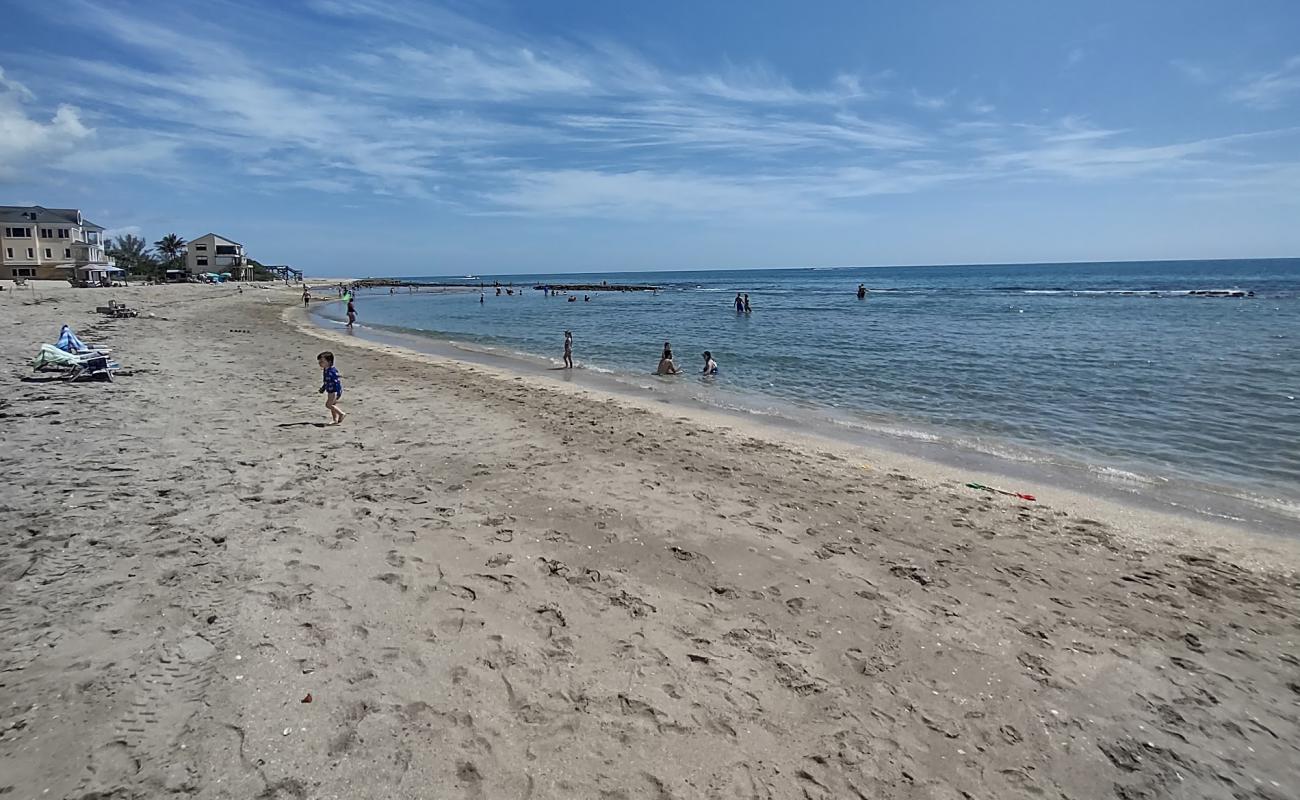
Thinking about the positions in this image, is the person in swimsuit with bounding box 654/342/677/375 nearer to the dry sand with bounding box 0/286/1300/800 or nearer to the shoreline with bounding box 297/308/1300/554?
the shoreline with bounding box 297/308/1300/554

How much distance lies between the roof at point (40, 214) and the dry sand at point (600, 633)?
81896 mm

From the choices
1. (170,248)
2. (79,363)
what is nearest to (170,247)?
(170,248)

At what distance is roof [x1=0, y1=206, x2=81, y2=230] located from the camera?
6481 centimetres

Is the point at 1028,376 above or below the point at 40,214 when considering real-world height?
below

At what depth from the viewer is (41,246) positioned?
67125mm

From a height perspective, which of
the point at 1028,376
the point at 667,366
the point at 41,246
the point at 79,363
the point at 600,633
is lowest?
the point at 600,633

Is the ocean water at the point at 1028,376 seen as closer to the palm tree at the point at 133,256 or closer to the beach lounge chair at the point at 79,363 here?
the beach lounge chair at the point at 79,363

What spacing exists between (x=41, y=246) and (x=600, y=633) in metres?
91.6

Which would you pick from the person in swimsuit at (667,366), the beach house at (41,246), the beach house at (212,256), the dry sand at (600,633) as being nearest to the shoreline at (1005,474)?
the dry sand at (600,633)

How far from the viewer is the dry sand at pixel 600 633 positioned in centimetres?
368

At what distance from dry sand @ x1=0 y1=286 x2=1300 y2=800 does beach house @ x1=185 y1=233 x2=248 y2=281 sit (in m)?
112

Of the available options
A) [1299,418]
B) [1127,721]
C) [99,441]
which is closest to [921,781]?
[1127,721]

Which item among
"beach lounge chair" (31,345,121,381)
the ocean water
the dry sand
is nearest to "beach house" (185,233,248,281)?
the ocean water

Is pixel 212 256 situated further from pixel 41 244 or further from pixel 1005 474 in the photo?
pixel 1005 474
